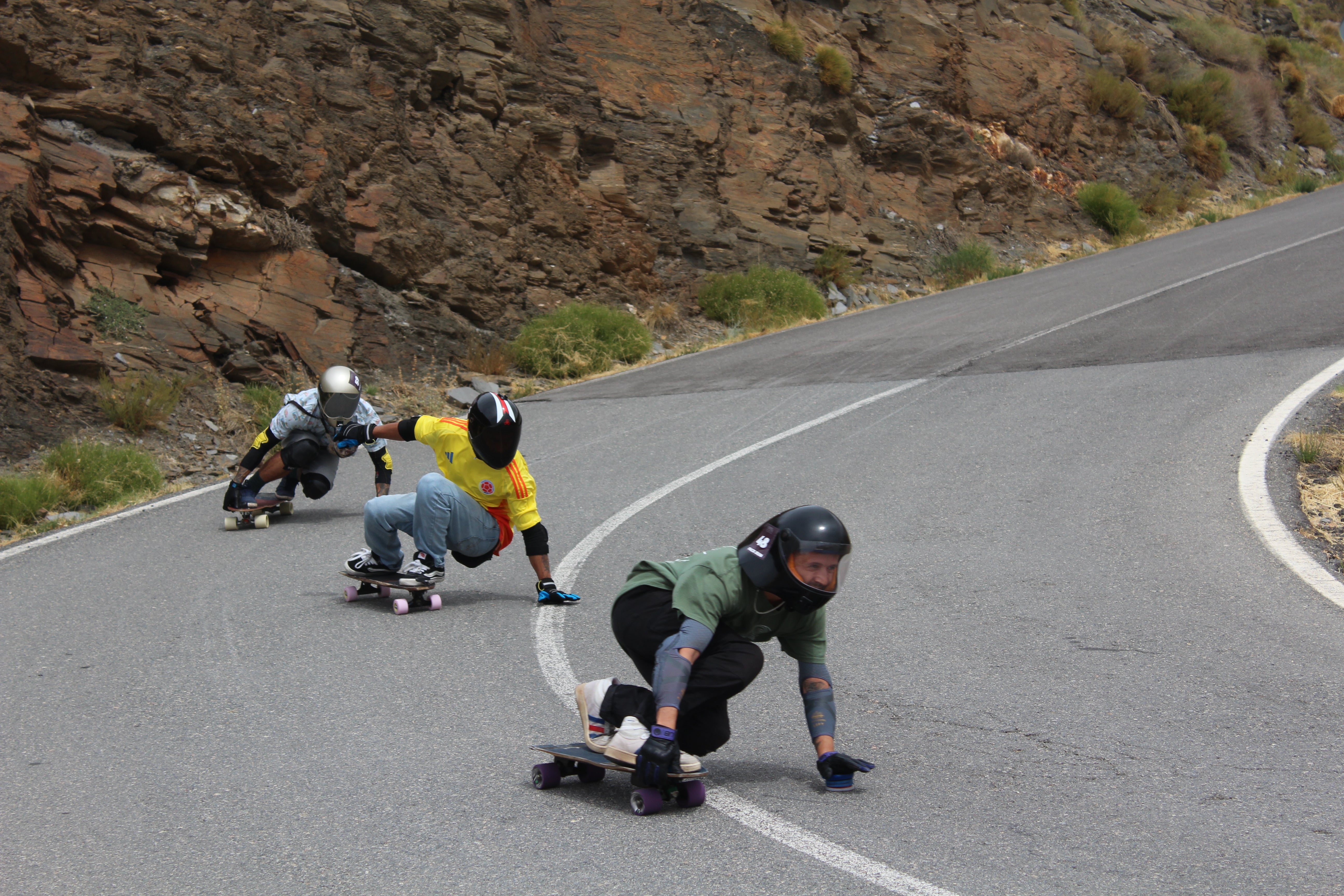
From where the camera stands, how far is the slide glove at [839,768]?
14.5 feet

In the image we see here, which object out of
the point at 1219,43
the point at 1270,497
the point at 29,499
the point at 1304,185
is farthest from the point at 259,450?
the point at 1219,43

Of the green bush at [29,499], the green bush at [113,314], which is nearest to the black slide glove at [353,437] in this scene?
the green bush at [29,499]

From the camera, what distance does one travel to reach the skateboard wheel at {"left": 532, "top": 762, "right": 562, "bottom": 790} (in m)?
4.57

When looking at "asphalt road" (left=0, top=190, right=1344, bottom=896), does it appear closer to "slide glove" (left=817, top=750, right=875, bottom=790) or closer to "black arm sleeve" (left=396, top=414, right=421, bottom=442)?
"slide glove" (left=817, top=750, right=875, bottom=790)

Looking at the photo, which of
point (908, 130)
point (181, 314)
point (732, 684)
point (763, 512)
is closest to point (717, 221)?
point (908, 130)

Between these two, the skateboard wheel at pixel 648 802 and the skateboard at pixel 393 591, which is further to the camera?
the skateboard at pixel 393 591

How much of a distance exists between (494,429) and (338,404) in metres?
2.99

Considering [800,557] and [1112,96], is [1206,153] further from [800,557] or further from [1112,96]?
[800,557]

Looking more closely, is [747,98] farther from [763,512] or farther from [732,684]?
[732,684]

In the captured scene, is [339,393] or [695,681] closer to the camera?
[695,681]

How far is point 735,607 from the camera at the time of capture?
4.53 metres

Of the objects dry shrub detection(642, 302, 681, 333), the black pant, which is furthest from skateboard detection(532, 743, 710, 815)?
dry shrub detection(642, 302, 681, 333)

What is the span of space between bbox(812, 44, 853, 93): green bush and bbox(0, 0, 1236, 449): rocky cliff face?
415 mm

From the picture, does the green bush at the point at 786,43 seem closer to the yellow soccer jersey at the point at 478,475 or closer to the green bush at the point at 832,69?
the green bush at the point at 832,69
